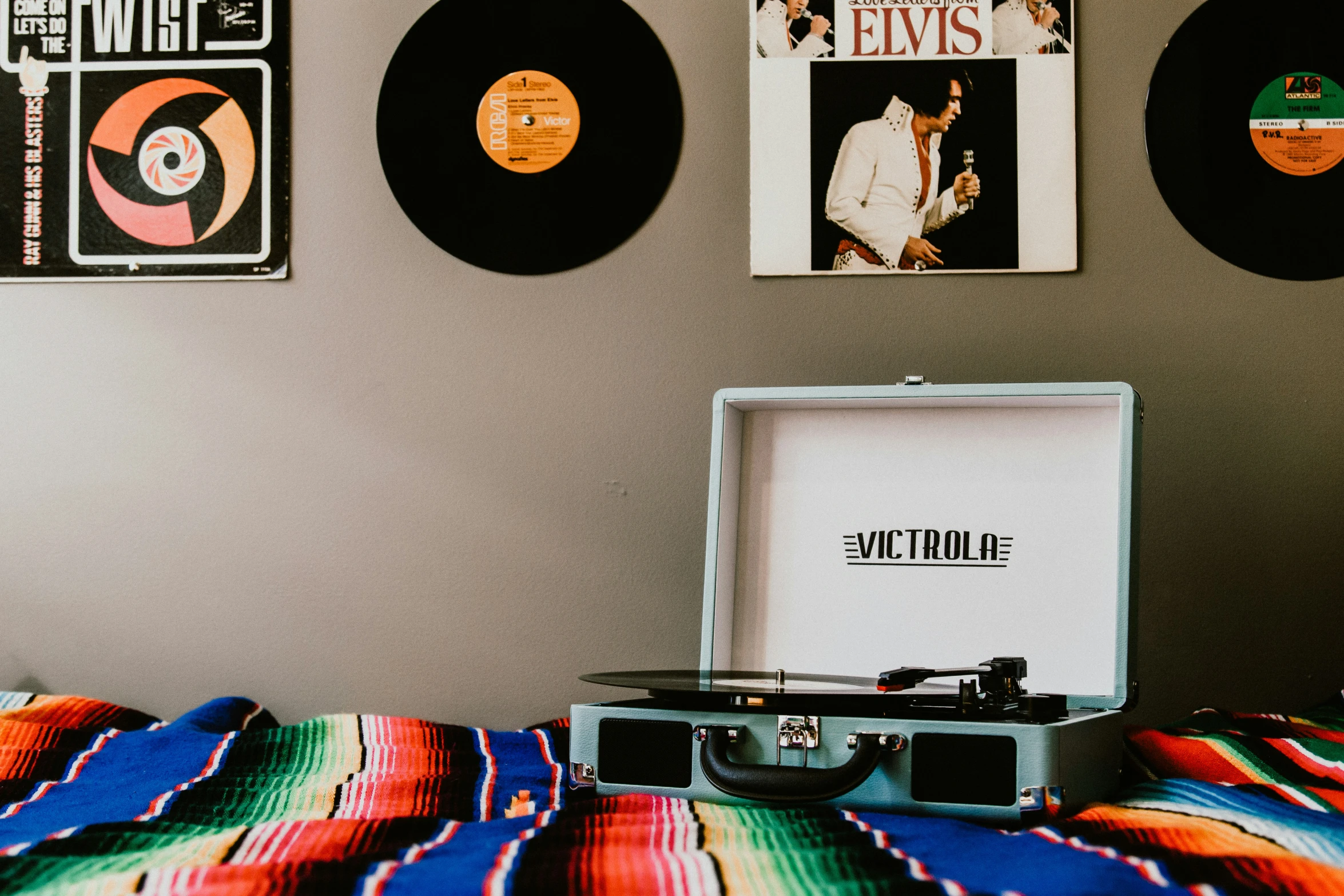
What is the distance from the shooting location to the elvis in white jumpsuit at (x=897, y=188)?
4.61 ft

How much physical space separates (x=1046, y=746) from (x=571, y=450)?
32.3 inches

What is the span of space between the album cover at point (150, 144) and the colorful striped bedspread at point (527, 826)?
675mm

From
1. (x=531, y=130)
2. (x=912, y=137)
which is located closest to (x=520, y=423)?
(x=531, y=130)

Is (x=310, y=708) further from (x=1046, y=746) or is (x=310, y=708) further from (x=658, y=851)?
(x=1046, y=746)

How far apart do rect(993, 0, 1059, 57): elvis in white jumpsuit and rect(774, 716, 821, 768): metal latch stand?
3.33 feet

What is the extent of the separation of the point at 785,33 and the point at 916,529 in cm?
75

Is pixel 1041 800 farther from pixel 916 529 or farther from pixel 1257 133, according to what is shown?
pixel 1257 133

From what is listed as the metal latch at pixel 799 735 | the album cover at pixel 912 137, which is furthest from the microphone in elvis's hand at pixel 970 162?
the metal latch at pixel 799 735

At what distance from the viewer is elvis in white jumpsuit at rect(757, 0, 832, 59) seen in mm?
1430

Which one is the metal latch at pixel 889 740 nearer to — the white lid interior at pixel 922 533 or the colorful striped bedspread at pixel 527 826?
the colorful striped bedspread at pixel 527 826

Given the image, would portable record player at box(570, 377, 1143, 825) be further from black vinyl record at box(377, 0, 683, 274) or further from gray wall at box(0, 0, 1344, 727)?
black vinyl record at box(377, 0, 683, 274)

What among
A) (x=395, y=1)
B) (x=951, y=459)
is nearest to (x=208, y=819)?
(x=951, y=459)

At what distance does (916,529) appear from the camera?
1.21 m

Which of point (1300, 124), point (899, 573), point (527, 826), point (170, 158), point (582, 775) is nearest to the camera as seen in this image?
point (527, 826)
